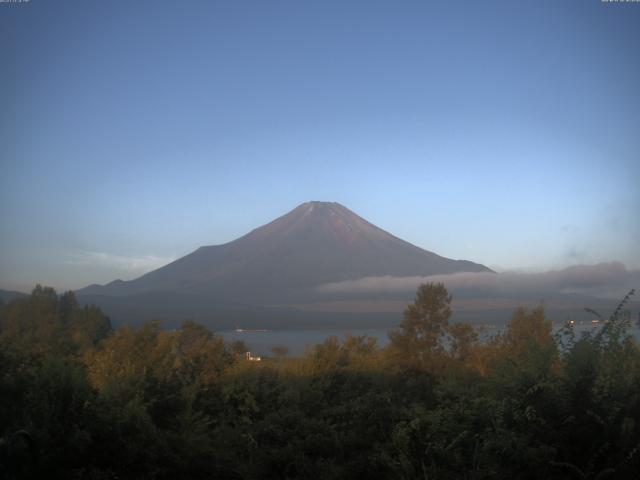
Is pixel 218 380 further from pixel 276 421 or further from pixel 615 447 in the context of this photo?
pixel 615 447

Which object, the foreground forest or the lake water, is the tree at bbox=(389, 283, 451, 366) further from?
the foreground forest

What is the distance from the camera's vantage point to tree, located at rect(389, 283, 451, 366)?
1947 centimetres

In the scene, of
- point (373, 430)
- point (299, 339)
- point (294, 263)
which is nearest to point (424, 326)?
point (373, 430)

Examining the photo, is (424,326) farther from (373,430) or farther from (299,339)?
(299,339)

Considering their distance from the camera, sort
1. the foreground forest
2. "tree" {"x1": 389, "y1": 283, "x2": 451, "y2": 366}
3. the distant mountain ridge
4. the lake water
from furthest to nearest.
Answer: the distant mountain ridge → "tree" {"x1": 389, "y1": 283, "x2": 451, "y2": 366} → the lake water → the foreground forest

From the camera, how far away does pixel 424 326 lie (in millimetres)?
20875

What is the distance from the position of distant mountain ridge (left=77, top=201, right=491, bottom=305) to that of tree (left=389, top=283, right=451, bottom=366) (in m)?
42.3

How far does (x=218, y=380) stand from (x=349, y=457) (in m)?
4.37

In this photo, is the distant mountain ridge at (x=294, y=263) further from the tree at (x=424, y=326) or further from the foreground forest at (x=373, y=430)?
the foreground forest at (x=373, y=430)

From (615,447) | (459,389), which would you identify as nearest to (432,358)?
(459,389)

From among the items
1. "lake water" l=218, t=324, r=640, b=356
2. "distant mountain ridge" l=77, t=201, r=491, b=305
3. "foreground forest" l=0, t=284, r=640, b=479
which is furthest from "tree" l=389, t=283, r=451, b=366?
"distant mountain ridge" l=77, t=201, r=491, b=305

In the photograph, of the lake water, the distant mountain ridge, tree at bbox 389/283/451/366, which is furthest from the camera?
the distant mountain ridge

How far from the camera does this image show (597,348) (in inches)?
213

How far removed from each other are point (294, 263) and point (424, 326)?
47641mm
